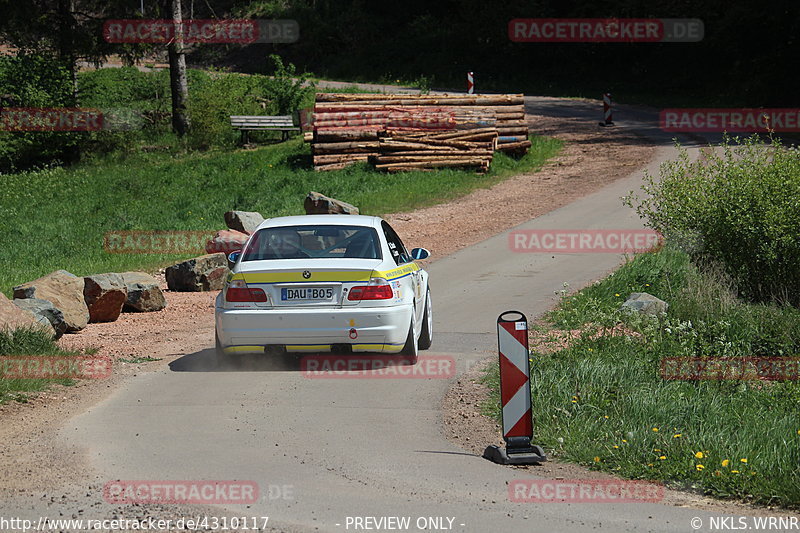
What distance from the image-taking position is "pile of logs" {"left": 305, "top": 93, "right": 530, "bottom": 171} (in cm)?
2798

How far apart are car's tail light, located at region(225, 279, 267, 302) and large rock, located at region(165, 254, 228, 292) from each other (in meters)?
6.53

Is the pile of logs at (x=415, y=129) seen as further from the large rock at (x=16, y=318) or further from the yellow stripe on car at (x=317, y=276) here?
the yellow stripe on car at (x=317, y=276)

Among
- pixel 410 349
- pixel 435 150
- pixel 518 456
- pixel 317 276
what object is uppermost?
pixel 435 150

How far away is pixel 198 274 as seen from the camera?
16.5 meters

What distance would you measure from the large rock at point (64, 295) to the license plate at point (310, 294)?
181 inches

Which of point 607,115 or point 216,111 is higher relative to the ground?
point 216,111

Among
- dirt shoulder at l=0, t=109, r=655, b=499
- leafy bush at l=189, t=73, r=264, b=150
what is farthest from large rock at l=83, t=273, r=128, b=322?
leafy bush at l=189, t=73, r=264, b=150

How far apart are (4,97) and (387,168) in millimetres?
14978

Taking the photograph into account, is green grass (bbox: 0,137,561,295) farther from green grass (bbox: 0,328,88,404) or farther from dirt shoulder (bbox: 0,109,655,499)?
→ green grass (bbox: 0,328,88,404)

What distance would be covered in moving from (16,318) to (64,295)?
7.34 feet

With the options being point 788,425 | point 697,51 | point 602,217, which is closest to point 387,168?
point 602,217

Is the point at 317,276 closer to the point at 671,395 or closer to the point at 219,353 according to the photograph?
the point at 219,353

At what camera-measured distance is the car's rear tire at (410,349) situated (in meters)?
10.4

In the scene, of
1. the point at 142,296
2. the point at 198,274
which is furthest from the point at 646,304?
the point at 198,274
